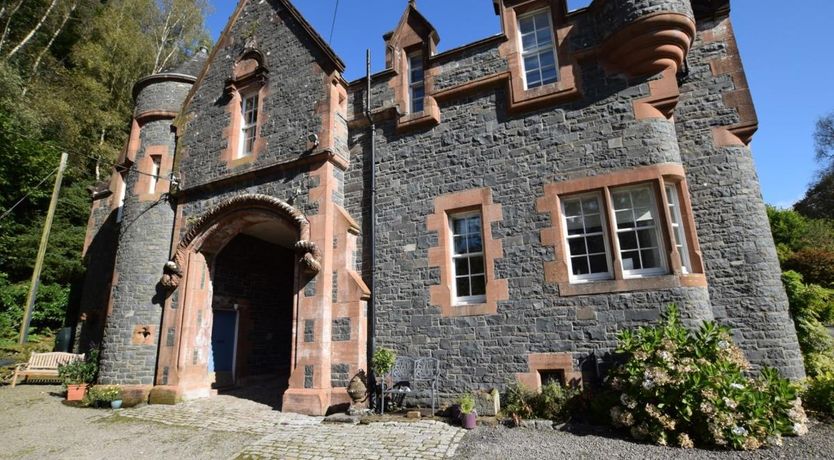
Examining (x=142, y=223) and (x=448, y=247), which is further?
(x=142, y=223)

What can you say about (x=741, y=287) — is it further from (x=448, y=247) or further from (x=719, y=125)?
(x=448, y=247)

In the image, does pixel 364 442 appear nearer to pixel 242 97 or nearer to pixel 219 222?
pixel 219 222

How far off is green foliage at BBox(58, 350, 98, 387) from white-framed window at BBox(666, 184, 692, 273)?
13908 mm

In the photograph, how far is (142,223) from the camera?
11562mm

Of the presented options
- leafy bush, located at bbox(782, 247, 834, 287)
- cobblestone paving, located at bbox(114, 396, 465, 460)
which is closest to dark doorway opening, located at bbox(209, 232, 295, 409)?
cobblestone paving, located at bbox(114, 396, 465, 460)

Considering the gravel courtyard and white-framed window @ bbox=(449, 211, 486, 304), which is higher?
white-framed window @ bbox=(449, 211, 486, 304)

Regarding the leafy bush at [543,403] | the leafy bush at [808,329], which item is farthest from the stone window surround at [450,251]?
the leafy bush at [808,329]

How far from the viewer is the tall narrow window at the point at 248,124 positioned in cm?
1148

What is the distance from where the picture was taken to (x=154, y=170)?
1249 cm

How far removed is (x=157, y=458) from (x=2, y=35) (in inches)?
987

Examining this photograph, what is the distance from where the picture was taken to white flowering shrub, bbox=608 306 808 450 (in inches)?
208

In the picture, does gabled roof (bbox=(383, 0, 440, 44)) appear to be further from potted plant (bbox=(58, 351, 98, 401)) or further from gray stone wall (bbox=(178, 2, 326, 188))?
potted plant (bbox=(58, 351, 98, 401))

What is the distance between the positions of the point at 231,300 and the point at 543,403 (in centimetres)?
911

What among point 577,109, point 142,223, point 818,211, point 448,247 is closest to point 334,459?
point 448,247
